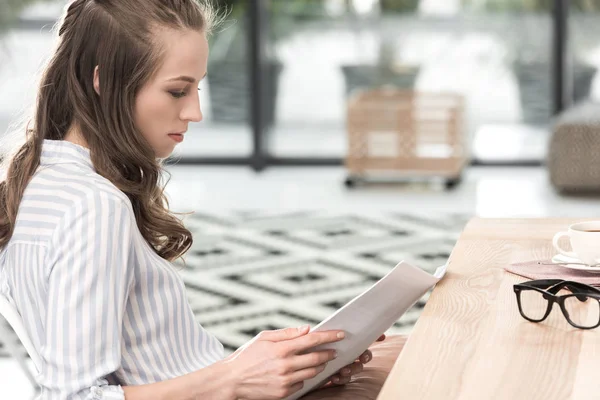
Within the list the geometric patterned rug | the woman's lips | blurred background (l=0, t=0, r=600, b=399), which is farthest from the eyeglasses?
blurred background (l=0, t=0, r=600, b=399)

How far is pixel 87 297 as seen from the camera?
1264mm

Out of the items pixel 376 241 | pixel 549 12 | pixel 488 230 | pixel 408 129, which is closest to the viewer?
pixel 488 230

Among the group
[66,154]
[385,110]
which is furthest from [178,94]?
[385,110]

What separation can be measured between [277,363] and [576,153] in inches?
170

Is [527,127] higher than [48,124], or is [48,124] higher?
[48,124]

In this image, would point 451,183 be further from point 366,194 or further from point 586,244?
point 586,244

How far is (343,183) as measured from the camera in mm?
6059

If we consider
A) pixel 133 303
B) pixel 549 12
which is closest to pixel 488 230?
pixel 133 303

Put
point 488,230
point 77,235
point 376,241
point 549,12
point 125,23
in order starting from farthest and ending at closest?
point 549,12 → point 376,241 → point 488,230 → point 125,23 → point 77,235

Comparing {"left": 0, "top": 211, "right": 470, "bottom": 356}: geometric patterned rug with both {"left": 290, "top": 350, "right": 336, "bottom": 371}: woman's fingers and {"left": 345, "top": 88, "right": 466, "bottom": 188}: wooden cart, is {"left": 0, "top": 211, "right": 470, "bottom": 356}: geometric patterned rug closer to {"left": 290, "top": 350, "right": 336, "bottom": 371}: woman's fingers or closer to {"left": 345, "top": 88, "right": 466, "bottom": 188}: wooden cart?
{"left": 345, "top": 88, "right": 466, "bottom": 188}: wooden cart

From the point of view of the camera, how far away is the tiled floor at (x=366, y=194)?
5293mm

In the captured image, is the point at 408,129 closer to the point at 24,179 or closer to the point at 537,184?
the point at 537,184

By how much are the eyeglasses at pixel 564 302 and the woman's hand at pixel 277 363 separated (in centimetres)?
25

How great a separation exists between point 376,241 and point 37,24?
10.2 feet
